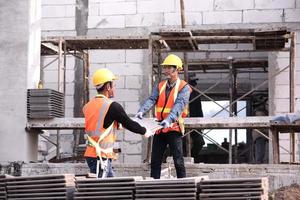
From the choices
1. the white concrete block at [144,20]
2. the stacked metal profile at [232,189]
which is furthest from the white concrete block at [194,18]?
the stacked metal profile at [232,189]

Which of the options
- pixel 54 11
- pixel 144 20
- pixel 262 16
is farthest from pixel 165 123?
pixel 54 11

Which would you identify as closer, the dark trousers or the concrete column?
the dark trousers

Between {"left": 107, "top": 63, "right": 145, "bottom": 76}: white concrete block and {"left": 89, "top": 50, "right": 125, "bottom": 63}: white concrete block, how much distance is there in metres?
0.12

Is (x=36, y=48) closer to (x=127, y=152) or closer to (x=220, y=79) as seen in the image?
(x=127, y=152)

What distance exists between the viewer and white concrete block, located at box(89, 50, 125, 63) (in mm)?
15266

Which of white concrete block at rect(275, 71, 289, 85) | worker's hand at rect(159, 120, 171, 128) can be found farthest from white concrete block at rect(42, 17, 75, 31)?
worker's hand at rect(159, 120, 171, 128)

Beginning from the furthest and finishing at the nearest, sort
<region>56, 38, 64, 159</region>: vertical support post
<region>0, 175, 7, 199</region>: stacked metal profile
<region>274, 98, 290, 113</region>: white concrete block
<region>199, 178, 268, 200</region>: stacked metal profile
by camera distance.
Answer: <region>274, 98, 290, 113</region>: white concrete block
<region>56, 38, 64, 159</region>: vertical support post
<region>0, 175, 7, 199</region>: stacked metal profile
<region>199, 178, 268, 200</region>: stacked metal profile

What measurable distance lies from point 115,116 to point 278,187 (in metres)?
3.00

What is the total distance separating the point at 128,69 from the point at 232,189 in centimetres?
919

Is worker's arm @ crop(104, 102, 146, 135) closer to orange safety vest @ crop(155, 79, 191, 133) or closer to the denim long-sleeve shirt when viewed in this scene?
the denim long-sleeve shirt

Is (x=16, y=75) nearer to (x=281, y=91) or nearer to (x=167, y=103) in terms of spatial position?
(x=167, y=103)

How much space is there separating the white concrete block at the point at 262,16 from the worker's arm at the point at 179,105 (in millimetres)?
6147

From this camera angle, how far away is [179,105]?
8.86 metres

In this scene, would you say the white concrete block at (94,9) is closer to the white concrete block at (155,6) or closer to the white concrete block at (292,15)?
the white concrete block at (155,6)
